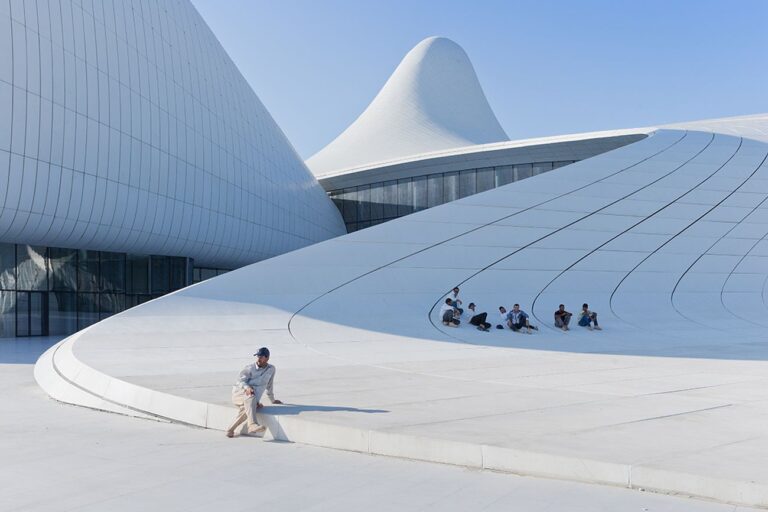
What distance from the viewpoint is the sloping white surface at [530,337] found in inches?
227

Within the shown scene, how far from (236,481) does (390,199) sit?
32320 mm

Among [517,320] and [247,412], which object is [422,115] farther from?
[247,412]

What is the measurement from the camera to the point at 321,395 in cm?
771

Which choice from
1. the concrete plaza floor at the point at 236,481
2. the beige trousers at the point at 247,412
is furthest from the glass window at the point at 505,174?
the concrete plaza floor at the point at 236,481

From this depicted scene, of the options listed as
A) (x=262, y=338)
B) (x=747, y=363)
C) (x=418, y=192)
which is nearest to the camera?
(x=747, y=363)

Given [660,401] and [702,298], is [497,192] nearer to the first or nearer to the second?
[702,298]

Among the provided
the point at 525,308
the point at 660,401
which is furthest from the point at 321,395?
the point at 525,308

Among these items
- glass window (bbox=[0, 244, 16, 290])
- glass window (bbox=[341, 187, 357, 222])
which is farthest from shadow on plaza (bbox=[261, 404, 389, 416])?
glass window (bbox=[341, 187, 357, 222])

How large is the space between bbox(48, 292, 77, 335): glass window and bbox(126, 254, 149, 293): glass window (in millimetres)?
2223

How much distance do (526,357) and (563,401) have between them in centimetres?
427

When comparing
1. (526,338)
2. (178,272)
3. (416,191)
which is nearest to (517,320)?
(526,338)

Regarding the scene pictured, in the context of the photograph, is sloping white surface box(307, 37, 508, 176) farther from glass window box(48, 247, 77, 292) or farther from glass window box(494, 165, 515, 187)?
glass window box(48, 247, 77, 292)

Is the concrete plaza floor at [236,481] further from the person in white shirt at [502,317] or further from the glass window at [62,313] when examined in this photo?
the glass window at [62,313]

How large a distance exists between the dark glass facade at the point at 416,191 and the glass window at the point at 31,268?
17.4 meters
